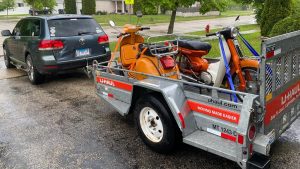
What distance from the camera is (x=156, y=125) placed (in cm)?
416

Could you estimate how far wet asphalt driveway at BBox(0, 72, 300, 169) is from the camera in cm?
401

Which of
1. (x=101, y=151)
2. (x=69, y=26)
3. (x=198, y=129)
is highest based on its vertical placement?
(x=69, y=26)

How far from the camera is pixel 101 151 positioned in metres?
4.36

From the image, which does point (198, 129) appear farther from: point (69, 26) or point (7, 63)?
point (7, 63)

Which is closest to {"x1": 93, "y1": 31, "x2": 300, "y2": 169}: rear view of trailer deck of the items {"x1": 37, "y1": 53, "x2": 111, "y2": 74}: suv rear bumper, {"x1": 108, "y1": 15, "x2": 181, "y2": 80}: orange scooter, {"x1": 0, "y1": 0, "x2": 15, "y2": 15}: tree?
{"x1": 108, "y1": 15, "x2": 181, "y2": 80}: orange scooter

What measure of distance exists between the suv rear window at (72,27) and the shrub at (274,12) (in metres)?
7.88

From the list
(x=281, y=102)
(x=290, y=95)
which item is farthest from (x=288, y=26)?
(x=281, y=102)

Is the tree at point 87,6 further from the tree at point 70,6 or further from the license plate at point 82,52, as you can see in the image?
the license plate at point 82,52

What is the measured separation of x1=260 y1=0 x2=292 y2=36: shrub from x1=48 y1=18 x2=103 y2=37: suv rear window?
7.88 m

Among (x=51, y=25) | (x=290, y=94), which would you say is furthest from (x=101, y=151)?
(x=51, y=25)

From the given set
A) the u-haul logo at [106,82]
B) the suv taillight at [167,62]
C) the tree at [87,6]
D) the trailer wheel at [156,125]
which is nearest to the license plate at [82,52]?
the u-haul logo at [106,82]

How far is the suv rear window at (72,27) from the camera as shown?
768 centimetres

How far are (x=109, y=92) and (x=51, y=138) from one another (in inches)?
45.4

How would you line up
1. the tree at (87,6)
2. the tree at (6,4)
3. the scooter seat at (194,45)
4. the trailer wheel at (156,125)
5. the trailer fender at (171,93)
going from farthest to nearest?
the tree at (6,4), the tree at (87,6), the scooter seat at (194,45), the trailer wheel at (156,125), the trailer fender at (171,93)
